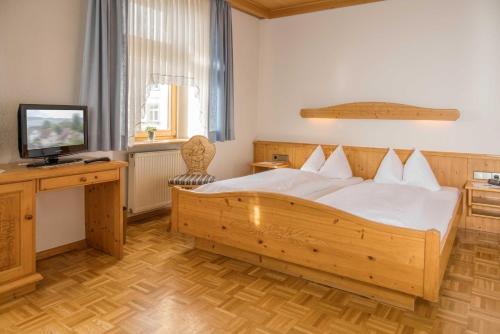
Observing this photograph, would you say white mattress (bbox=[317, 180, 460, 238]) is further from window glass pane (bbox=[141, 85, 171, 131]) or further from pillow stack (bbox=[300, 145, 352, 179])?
window glass pane (bbox=[141, 85, 171, 131])

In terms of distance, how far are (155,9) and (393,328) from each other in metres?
3.57

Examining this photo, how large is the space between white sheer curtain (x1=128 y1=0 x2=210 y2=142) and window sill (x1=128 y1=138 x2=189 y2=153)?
0.21 metres

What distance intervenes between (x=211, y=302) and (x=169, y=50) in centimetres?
278

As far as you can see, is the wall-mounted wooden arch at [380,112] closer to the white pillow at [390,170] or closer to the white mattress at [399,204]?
the white pillow at [390,170]

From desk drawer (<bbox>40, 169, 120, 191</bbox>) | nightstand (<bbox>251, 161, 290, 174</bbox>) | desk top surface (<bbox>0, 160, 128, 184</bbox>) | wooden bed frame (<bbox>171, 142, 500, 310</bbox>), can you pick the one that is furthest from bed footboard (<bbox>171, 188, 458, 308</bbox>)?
nightstand (<bbox>251, 161, 290, 174</bbox>)

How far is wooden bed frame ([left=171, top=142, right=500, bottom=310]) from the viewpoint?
2.46 m

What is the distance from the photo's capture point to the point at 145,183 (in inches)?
169

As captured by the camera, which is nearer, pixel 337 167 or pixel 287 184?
pixel 287 184

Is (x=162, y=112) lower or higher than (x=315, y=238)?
higher

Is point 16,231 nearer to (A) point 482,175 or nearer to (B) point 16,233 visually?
(B) point 16,233

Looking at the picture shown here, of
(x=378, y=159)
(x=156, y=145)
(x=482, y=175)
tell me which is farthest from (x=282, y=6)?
(x=482, y=175)

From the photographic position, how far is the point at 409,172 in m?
4.32

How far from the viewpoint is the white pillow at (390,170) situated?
4.38 metres

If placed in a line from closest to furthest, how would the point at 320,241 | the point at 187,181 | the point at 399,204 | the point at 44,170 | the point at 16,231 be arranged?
the point at 16,231 → the point at 44,170 → the point at 320,241 → the point at 399,204 → the point at 187,181
